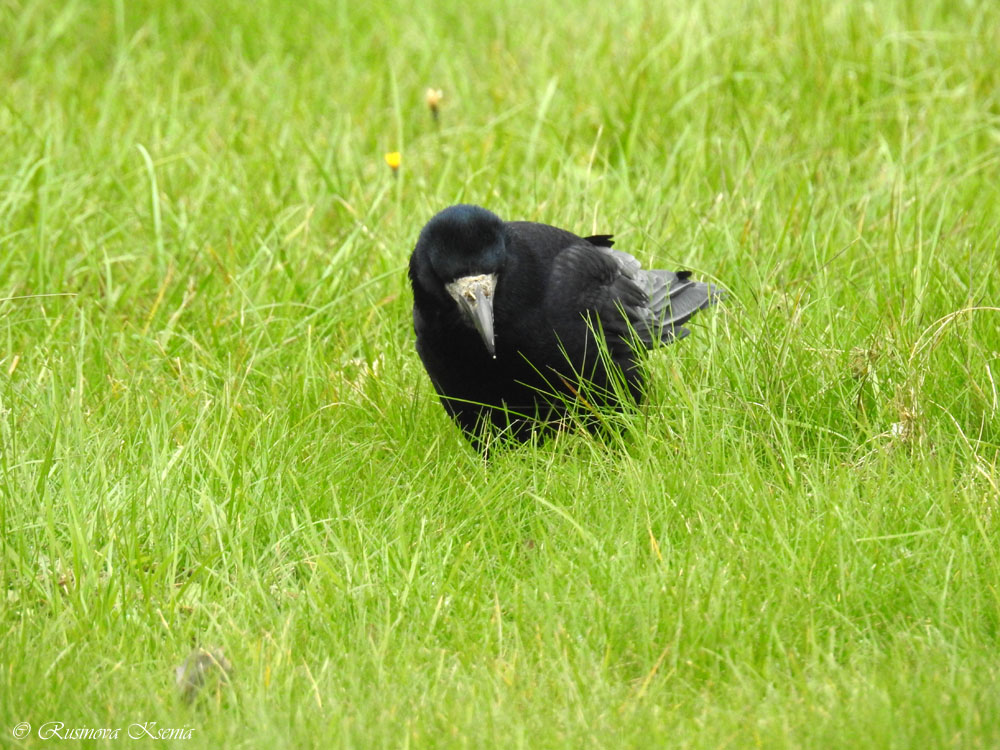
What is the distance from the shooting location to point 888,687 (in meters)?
2.33

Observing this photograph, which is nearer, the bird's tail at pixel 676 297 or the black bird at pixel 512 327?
the black bird at pixel 512 327

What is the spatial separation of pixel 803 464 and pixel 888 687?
0.99m

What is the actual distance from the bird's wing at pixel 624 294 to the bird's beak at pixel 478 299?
30 centimetres

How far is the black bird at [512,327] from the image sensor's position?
348 cm

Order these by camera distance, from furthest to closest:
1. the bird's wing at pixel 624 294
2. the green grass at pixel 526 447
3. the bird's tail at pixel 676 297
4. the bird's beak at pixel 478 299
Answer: the bird's tail at pixel 676 297
the bird's wing at pixel 624 294
the bird's beak at pixel 478 299
the green grass at pixel 526 447

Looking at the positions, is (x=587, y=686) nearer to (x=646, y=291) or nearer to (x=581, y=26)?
(x=646, y=291)

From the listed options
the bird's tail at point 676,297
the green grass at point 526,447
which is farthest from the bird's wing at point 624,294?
the green grass at point 526,447

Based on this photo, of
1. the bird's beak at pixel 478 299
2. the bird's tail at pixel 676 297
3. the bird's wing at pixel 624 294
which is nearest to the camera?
the bird's beak at pixel 478 299

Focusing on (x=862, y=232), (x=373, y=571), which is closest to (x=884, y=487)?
(x=373, y=571)

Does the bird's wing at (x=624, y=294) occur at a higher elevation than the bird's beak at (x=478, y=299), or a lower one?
lower

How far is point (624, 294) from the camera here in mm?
4082

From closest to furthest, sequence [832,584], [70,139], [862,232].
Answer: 1. [832,584]
2. [862,232]
3. [70,139]

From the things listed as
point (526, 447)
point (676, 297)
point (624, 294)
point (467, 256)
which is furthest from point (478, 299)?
point (676, 297)

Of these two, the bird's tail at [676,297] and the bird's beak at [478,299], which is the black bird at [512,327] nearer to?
the bird's beak at [478,299]
